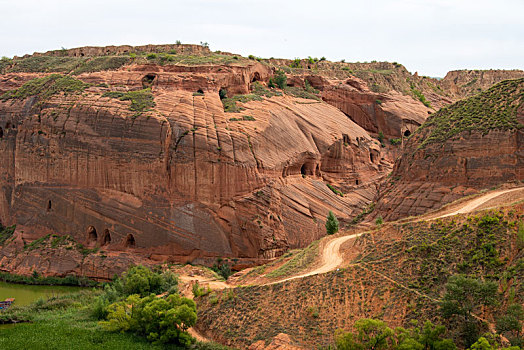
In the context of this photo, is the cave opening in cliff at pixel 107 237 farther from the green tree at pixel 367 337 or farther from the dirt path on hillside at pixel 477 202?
the dirt path on hillside at pixel 477 202

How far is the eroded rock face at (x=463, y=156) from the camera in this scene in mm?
36406

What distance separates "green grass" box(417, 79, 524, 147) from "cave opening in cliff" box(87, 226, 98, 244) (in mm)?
27700

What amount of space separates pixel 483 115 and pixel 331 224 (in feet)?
46.4

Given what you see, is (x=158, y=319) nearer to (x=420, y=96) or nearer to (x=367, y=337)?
(x=367, y=337)

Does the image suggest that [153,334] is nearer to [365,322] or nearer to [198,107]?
[365,322]

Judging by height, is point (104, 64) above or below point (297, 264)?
→ above

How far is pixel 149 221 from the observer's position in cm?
4709

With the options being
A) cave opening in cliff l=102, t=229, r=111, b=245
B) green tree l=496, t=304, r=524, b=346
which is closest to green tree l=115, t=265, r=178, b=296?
cave opening in cliff l=102, t=229, r=111, b=245

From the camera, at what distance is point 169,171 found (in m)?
47.2

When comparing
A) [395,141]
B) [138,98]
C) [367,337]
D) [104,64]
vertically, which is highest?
[104,64]

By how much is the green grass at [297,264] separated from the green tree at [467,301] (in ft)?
34.0

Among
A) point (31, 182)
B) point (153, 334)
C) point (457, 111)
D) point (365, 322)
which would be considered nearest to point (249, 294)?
point (153, 334)

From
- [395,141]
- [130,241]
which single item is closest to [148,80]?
[130,241]

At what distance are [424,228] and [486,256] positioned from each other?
4.30m
